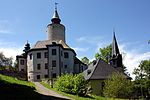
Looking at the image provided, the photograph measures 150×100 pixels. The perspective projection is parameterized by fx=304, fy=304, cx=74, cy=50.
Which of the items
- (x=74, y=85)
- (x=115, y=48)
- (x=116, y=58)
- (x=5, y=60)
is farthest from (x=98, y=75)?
(x=5, y=60)

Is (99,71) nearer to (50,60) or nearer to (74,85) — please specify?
(50,60)

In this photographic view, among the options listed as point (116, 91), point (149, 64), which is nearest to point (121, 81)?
point (116, 91)

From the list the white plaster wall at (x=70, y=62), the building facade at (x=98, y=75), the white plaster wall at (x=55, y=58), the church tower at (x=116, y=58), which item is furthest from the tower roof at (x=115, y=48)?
the building facade at (x=98, y=75)

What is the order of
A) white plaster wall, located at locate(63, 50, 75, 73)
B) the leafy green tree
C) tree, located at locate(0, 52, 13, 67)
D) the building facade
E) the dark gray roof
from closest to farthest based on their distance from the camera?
1. the leafy green tree
2. the building facade
3. the dark gray roof
4. white plaster wall, located at locate(63, 50, 75, 73)
5. tree, located at locate(0, 52, 13, 67)

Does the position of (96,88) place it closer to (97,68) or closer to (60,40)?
(97,68)

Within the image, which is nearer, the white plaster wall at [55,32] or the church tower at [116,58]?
the church tower at [116,58]

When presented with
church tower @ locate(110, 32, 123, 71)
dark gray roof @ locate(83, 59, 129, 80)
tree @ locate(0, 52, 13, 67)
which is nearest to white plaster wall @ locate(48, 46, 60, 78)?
dark gray roof @ locate(83, 59, 129, 80)

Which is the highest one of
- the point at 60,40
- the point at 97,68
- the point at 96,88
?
the point at 60,40

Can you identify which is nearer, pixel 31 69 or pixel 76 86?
pixel 76 86

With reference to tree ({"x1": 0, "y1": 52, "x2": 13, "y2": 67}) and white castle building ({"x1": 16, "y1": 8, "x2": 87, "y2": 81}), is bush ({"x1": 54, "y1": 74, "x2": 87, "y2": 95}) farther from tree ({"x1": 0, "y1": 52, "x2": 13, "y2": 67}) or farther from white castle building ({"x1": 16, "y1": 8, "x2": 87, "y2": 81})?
tree ({"x1": 0, "y1": 52, "x2": 13, "y2": 67})

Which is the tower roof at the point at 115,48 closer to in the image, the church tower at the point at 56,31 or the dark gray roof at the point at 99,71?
the church tower at the point at 56,31

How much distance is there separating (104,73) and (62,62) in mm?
15273

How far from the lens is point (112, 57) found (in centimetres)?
7606

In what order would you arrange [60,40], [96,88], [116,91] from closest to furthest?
[116,91]
[96,88]
[60,40]
